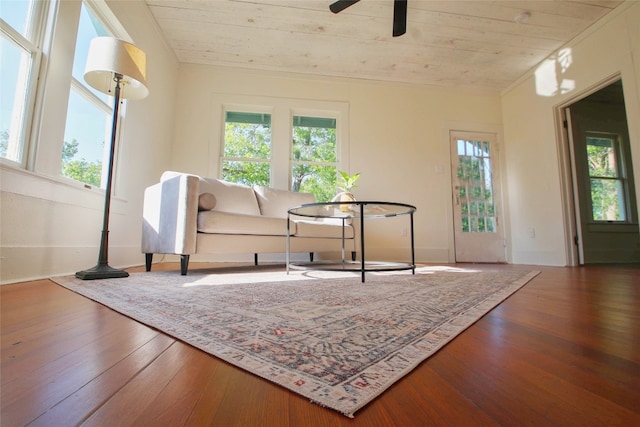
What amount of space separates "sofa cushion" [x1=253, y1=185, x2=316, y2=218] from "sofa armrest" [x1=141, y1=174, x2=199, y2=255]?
3.67 feet

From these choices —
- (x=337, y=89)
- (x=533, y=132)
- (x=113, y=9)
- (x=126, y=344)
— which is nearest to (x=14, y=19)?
(x=113, y=9)

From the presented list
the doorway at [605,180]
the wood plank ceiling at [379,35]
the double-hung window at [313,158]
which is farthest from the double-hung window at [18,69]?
the doorway at [605,180]

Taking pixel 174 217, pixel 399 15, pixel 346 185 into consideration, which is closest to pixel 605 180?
pixel 346 185

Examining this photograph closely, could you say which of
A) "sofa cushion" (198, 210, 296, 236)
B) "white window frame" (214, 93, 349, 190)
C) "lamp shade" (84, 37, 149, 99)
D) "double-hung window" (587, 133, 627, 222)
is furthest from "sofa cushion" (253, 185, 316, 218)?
"double-hung window" (587, 133, 627, 222)

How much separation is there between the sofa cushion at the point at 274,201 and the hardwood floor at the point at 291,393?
2.51 m

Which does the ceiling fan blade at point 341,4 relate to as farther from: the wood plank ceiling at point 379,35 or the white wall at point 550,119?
the white wall at point 550,119

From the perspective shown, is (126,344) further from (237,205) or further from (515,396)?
(237,205)

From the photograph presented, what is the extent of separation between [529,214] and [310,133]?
314cm

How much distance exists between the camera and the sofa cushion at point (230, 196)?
274 centimetres

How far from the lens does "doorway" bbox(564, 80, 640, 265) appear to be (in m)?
4.18

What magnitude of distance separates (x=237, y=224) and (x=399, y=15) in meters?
A: 2.27

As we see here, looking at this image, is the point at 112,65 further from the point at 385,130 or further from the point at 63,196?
the point at 385,130

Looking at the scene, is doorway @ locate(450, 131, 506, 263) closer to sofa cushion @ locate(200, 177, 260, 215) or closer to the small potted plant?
the small potted plant

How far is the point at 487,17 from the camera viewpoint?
10.2 feet
